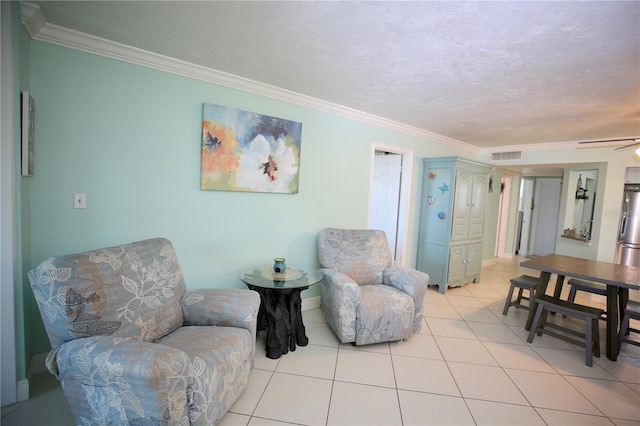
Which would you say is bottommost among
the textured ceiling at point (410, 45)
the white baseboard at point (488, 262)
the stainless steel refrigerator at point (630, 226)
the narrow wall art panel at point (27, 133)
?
the white baseboard at point (488, 262)

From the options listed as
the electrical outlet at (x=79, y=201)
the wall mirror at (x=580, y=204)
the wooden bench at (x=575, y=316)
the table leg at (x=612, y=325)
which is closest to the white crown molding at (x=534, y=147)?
the wall mirror at (x=580, y=204)

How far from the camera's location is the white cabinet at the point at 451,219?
405 centimetres

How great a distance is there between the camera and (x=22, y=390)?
5.68ft

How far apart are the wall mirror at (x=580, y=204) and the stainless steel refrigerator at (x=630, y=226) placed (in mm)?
371

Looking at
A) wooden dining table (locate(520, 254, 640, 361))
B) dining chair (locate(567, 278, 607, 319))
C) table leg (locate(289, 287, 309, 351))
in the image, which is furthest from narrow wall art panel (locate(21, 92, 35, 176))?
dining chair (locate(567, 278, 607, 319))

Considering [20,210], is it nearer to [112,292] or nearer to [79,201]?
[79,201]

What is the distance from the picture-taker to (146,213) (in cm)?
229

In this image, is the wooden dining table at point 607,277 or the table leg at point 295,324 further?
the wooden dining table at point 607,277

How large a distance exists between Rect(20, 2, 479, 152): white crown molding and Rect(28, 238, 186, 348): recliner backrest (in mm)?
1389

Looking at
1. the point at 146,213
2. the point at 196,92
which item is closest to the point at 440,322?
the point at 146,213

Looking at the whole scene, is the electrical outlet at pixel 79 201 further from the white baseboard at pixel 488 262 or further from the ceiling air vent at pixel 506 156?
the white baseboard at pixel 488 262

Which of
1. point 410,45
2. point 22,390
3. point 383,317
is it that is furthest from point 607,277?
point 22,390

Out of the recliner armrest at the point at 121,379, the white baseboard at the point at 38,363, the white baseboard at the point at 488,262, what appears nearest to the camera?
the recliner armrest at the point at 121,379

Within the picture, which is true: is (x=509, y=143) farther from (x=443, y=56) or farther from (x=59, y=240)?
(x=59, y=240)
